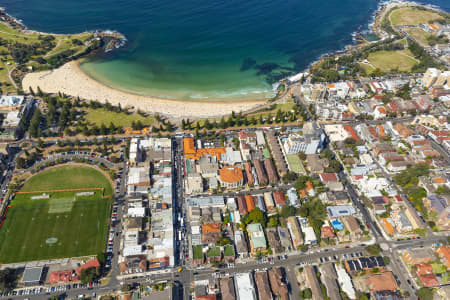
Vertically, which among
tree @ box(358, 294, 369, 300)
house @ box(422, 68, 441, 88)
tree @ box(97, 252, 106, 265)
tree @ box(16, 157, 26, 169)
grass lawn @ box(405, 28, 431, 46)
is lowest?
tree @ box(358, 294, 369, 300)

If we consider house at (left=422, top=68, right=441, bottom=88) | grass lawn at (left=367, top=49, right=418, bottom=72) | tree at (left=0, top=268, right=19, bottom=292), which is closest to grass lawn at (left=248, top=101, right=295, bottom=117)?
grass lawn at (left=367, top=49, right=418, bottom=72)

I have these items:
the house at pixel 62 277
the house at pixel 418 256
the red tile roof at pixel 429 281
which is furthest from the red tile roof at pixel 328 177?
the house at pixel 62 277

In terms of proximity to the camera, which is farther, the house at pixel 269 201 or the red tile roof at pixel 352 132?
the red tile roof at pixel 352 132

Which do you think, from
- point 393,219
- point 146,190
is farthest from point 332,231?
point 146,190

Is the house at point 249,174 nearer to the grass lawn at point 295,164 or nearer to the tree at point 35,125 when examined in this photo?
the grass lawn at point 295,164

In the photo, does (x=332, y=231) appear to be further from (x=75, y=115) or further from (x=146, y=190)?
(x=75, y=115)

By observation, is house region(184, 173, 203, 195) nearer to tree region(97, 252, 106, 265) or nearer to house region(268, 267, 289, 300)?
tree region(97, 252, 106, 265)

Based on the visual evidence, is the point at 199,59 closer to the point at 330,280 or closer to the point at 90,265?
the point at 90,265
